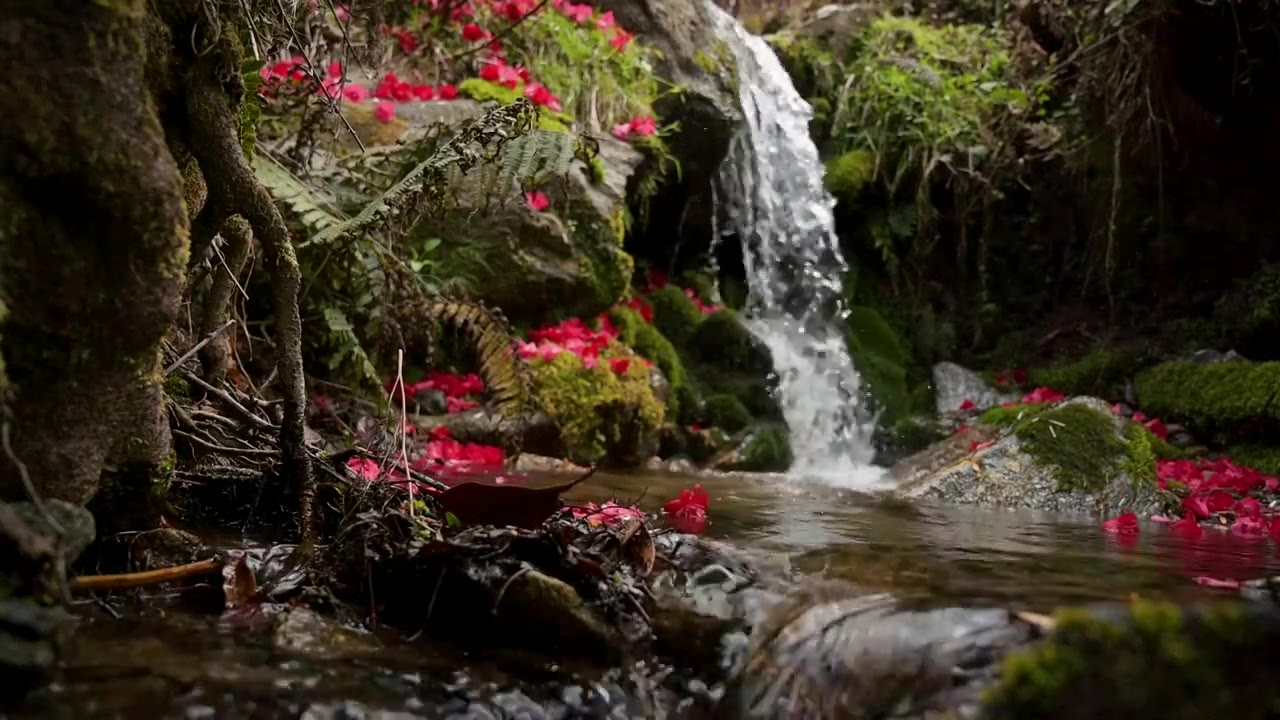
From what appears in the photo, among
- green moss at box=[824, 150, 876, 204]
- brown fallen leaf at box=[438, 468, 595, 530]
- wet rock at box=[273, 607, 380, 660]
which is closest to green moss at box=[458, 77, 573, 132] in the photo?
green moss at box=[824, 150, 876, 204]

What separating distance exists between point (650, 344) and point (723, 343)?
78cm

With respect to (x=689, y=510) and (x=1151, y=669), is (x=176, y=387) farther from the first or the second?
(x=1151, y=669)

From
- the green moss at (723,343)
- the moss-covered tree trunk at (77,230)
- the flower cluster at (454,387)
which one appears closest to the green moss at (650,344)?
the green moss at (723,343)

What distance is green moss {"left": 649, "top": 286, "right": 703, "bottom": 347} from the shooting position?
7199 millimetres

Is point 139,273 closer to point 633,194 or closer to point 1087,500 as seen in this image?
point 1087,500

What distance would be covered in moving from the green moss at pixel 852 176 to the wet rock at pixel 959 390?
6.10 ft

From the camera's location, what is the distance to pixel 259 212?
2.12m

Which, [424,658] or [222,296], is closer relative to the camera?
[424,658]

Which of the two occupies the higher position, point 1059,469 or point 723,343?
point 723,343

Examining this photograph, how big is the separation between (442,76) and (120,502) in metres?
5.04

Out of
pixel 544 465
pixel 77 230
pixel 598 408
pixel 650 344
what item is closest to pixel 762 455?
pixel 650 344

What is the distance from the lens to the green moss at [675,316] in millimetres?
7199

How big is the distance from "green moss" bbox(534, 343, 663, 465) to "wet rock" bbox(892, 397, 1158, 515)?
161cm

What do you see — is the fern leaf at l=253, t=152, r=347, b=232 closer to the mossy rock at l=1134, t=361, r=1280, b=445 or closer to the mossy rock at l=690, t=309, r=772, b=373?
the mossy rock at l=690, t=309, r=772, b=373
